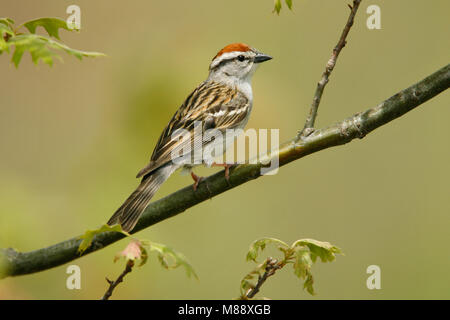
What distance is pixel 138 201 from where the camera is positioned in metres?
3.34

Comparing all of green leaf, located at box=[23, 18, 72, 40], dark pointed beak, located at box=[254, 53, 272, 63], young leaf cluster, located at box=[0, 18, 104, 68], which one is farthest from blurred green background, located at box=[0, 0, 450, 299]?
young leaf cluster, located at box=[0, 18, 104, 68]

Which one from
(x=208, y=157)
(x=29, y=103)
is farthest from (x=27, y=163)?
(x=208, y=157)

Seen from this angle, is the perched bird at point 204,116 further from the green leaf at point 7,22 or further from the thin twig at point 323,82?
the green leaf at point 7,22

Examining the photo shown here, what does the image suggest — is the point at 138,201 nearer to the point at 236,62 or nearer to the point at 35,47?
the point at 35,47

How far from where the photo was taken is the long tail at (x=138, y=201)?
Answer: 10.1 ft

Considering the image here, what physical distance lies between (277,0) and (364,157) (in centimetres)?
479

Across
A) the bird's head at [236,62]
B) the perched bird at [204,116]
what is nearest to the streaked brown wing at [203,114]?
the perched bird at [204,116]

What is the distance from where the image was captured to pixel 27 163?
19.9 feet

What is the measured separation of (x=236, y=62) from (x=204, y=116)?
0.79m

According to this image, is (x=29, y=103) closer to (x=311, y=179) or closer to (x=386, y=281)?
(x=311, y=179)

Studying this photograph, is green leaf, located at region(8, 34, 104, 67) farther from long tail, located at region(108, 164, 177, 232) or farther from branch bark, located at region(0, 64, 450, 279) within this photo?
long tail, located at region(108, 164, 177, 232)

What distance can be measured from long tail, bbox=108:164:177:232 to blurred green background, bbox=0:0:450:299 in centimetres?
79

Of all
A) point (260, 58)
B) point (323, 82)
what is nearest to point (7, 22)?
point (323, 82)

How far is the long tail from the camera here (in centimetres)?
309
